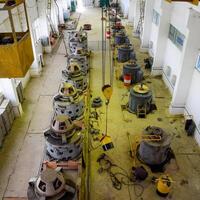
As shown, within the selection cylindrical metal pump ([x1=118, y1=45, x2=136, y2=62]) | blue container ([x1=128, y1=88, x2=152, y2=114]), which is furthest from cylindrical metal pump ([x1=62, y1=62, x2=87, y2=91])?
cylindrical metal pump ([x1=118, y1=45, x2=136, y2=62])

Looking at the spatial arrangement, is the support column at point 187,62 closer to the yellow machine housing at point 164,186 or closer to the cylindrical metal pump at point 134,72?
the cylindrical metal pump at point 134,72

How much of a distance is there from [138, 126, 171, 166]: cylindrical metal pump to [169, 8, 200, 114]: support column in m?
2.94

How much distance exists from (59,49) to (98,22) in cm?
891

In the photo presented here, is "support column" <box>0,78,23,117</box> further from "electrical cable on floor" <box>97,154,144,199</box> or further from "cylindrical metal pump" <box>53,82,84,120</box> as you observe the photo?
"electrical cable on floor" <box>97,154,144,199</box>

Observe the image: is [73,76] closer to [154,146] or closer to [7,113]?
[7,113]

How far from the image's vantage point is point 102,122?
421 inches

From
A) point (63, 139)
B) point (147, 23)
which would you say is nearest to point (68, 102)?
point (63, 139)

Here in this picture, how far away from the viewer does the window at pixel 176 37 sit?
453 inches

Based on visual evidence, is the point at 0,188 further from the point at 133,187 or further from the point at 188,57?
the point at 188,57

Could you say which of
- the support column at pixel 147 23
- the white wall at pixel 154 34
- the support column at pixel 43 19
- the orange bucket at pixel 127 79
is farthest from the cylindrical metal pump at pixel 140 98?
the support column at pixel 43 19

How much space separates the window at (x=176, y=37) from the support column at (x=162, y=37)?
0.34 m

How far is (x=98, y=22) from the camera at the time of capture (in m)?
26.2

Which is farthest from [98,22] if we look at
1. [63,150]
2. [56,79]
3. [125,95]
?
[63,150]

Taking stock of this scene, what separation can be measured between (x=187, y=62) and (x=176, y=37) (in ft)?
9.66
